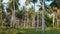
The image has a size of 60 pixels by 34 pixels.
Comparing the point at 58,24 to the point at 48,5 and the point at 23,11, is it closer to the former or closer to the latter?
the point at 48,5

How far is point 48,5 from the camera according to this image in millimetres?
13664

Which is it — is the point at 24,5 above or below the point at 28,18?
above

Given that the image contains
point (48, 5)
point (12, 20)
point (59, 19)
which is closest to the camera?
point (48, 5)

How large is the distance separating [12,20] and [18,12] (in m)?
1.31

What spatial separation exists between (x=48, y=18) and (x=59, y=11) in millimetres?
1638

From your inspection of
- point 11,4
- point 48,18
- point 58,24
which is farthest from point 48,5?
point 11,4

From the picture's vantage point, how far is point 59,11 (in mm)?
14922

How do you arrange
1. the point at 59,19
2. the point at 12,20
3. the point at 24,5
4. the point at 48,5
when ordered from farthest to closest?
the point at 24,5 → the point at 59,19 → the point at 12,20 → the point at 48,5

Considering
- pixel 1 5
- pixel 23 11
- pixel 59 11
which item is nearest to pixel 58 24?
pixel 59 11

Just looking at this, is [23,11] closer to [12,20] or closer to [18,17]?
[18,17]

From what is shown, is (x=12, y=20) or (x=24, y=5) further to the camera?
(x=24, y=5)

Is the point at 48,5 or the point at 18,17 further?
the point at 18,17

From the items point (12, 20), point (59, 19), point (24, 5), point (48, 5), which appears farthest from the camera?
point (24, 5)

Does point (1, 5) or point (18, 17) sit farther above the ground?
point (1, 5)
